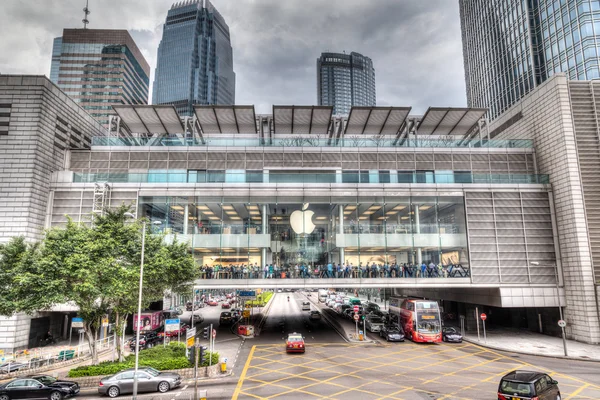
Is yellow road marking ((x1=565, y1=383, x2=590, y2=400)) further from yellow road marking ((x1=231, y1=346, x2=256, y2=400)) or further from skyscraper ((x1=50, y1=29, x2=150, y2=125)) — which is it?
skyscraper ((x1=50, y1=29, x2=150, y2=125))

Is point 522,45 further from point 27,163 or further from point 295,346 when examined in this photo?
point 27,163

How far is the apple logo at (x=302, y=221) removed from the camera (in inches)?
1517

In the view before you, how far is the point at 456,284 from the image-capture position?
36.6 metres

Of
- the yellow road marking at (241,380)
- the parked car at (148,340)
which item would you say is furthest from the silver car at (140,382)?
the parked car at (148,340)

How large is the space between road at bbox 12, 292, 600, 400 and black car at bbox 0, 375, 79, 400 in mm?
1683

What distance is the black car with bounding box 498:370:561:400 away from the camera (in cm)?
1518

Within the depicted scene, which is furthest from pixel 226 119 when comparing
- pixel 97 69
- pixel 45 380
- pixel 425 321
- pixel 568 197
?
pixel 97 69

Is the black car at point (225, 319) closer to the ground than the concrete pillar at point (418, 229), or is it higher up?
closer to the ground

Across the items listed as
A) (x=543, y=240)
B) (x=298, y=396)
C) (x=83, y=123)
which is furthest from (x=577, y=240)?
(x=83, y=123)

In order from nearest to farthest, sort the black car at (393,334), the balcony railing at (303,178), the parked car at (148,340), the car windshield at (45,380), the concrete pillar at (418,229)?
the car windshield at (45,380), the parked car at (148,340), the black car at (393,334), the concrete pillar at (418,229), the balcony railing at (303,178)

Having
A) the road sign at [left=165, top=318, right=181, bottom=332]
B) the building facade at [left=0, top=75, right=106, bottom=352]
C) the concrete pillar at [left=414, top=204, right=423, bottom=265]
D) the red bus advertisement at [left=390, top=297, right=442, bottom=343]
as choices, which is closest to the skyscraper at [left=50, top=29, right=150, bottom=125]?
the building facade at [left=0, top=75, right=106, bottom=352]

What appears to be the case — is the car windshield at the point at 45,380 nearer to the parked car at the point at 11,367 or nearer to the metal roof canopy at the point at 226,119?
the parked car at the point at 11,367

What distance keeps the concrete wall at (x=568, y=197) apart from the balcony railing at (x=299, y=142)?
3690 mm

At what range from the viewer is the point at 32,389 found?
1966 cm
